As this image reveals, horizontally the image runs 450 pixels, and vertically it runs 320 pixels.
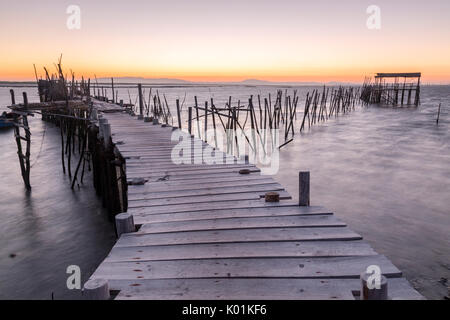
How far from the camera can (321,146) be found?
2198cm

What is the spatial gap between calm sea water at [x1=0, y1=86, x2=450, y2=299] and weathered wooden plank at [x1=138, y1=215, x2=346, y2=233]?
3.29 meters

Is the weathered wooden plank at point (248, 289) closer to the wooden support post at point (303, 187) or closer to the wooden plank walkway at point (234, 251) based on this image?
the wooden plank walkway at point (234, 251)

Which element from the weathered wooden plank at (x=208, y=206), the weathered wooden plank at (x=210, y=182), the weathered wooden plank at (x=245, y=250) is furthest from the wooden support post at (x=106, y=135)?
the weathered wooden plank at (x=245, y=250)

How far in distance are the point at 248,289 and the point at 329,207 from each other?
8659mm

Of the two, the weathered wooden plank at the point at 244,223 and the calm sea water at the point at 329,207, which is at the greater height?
the weathered wooden plank at the point at 244,223

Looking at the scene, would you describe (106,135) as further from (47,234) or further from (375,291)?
(375,291)

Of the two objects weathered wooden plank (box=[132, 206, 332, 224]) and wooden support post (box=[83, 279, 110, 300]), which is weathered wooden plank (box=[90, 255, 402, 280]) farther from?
weathered wooden plank (box=[132, 206, 332, 224])

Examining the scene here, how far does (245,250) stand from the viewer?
13.3ft

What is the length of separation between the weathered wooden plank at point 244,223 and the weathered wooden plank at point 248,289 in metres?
1.32

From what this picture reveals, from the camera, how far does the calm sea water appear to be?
24.1 ft

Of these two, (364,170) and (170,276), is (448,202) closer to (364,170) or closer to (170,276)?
(364,170)

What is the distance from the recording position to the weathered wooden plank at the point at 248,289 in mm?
3127
